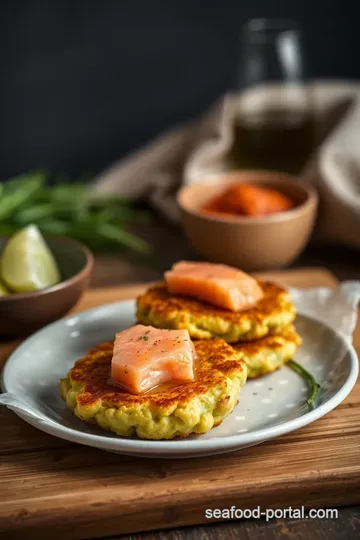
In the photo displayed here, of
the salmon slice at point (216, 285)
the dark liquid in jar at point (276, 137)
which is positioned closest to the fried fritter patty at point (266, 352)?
the salmon slice at point (216, 285)

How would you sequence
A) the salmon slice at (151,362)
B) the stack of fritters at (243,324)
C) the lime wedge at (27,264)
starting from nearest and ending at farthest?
the salmon slice at (151,362) < the stack of fritters at (243,324) < the lime wedge at (27,264)

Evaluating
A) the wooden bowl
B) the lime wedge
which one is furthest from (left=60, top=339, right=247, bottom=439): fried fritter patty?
the lime wedge

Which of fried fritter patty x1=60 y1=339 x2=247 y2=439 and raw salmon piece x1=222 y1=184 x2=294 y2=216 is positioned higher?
fried fritter patty x1=60 y1=339 x2=247 y2=439

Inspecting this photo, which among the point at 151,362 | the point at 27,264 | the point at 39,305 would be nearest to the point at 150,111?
the point at 27,264

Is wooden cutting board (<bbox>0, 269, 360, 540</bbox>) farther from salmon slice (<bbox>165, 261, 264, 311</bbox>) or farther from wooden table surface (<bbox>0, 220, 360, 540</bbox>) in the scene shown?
salmon slice (<bbox>165, 261, 264, 311</bbox>)

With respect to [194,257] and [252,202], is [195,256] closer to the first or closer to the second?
[194,257]

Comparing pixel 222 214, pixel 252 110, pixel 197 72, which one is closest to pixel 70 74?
pixel 197 72

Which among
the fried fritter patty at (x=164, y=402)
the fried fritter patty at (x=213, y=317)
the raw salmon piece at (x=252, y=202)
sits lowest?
the raw salmon piece at (x=252, y=202)

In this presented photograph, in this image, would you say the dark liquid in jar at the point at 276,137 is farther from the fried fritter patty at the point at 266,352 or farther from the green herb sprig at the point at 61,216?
the fried fritter patty at the point at 266,352
